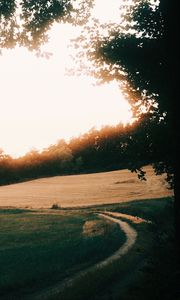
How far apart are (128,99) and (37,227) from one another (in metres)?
16.6

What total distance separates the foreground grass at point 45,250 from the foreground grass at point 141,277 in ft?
4.74

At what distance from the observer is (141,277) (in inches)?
647

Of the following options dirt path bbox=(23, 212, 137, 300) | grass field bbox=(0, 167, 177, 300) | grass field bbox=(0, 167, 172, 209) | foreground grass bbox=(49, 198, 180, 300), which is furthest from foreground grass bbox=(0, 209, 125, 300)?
grass field bbox=(0, 167, 172, 209)

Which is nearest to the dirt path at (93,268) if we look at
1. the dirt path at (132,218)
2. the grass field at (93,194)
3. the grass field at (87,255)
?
the grass field at (87,255)

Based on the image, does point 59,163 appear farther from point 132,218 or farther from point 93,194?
point 132,218

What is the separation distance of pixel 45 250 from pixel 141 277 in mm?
8180

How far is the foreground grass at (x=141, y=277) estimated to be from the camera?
11.3 m

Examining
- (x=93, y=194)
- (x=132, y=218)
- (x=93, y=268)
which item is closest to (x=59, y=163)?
(x=93, y=194)

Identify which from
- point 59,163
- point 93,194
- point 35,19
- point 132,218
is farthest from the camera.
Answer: point 59,163

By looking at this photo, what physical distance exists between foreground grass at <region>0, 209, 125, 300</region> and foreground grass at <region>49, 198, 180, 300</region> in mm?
Result: 1444

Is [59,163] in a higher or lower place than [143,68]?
higher

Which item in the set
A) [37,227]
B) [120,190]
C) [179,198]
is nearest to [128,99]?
[179,198]

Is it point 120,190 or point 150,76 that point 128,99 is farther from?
point 120,190

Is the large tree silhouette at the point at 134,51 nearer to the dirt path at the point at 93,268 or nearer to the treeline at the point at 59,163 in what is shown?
the dirt path at the point at 93,268
